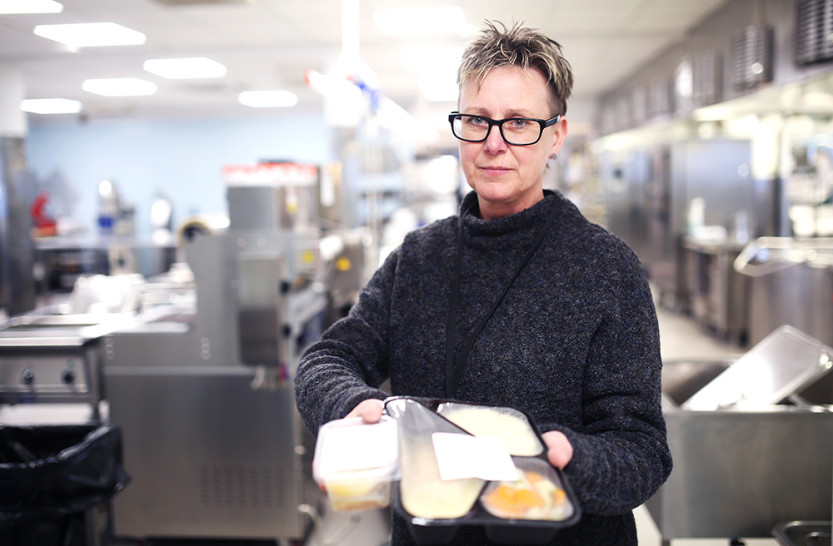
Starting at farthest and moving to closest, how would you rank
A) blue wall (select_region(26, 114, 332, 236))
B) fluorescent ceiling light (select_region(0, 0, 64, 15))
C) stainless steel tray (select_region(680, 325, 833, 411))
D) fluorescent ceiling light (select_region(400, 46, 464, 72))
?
blue wall (select_region(26, 114, 332, 236)) → fluorescent ceiling light (select_region(400, 46, 464, 72)) → stainless steel tray (select_region(680, 325, 833, 411)) → fluorescent ceiling light (select_region(0, 0, 64, 15))

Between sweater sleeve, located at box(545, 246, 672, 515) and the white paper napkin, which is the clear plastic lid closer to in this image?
the white paper napkin

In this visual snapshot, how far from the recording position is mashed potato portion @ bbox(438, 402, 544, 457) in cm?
90

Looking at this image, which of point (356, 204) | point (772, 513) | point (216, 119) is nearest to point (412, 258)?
point (772, 513)

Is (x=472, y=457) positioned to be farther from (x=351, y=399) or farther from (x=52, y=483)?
(x=52, y=483)

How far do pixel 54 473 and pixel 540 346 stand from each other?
152 cm

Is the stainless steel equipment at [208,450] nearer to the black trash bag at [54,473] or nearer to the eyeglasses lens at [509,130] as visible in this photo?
the black trash bag at [54,473]

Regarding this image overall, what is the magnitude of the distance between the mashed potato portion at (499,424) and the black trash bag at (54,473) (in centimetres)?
140

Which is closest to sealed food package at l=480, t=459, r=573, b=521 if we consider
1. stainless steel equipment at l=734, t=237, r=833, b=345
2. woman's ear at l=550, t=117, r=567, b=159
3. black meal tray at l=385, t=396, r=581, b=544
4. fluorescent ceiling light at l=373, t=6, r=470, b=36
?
black meal tray at l=385, t=396, r=581, b=544

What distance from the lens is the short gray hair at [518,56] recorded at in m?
1.10

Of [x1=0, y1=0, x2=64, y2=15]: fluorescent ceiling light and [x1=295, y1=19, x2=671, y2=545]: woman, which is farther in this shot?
[x1=0, y1=0, x2=64, y2=15]: fluorescent ceiling light

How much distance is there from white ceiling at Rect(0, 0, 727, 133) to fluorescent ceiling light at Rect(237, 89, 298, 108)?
22 cm

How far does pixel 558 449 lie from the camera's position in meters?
0.88

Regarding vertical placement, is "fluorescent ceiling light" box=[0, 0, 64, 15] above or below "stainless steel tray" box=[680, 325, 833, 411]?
above

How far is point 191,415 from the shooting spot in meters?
2.75
